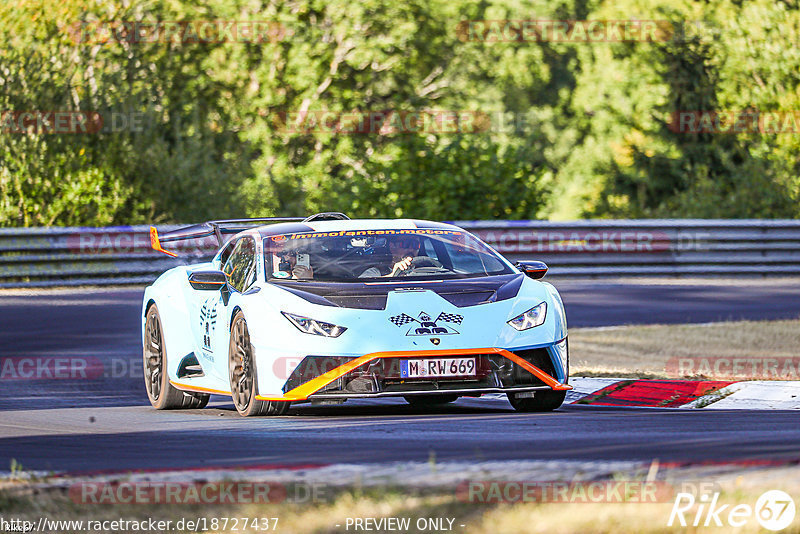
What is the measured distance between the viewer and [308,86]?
42.1 meters

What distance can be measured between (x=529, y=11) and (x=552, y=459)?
61199 millimetres

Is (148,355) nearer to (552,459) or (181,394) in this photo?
(181,394)

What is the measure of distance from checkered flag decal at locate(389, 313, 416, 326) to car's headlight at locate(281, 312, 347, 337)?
0.31 metres

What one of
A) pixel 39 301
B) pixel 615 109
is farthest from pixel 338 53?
pixel 39 301

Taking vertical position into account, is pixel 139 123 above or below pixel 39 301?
above

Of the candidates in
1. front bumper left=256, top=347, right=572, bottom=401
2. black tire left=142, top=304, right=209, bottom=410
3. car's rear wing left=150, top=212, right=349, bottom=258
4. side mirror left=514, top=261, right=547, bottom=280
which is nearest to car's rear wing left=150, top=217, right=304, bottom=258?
car's rear wing left=150, top=212, right=349, bottom=258

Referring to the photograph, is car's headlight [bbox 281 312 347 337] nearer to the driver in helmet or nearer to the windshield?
the windshield

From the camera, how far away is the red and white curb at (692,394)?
9.98m

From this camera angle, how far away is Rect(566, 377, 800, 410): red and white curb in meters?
9.98

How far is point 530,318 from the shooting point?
909 cm

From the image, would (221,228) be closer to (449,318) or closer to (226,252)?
(226,252)

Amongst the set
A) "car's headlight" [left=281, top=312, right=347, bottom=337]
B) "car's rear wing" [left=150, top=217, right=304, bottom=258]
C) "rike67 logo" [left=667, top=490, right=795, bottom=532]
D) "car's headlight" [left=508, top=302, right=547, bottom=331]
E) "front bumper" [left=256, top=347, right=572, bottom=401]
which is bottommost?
"front bumper" [left=256, top=347, right=572, bottom=401]

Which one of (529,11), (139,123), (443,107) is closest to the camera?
(139,123)

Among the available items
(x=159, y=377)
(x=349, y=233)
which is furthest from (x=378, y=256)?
(x=159, y=377)
